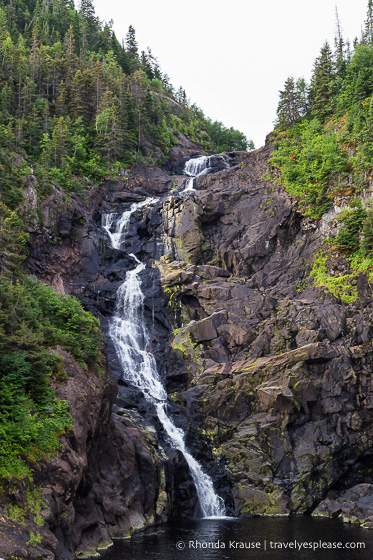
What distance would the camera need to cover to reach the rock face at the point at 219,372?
30891mm

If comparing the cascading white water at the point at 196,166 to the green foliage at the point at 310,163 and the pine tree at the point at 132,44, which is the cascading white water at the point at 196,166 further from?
the pine tree at the point at 132,44

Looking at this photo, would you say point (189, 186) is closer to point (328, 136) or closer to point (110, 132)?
point (110, 132)

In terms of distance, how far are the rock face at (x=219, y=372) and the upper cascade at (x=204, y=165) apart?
1506 centimetres

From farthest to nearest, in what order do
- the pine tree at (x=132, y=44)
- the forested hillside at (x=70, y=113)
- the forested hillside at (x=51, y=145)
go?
the pine tree at (x=132, y=44), the forested hillside at (x=70, y=113), the forested hillside at (x=51, y=145)

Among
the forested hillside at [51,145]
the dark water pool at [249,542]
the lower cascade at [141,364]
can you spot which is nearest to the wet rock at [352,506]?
the dark water pool at [249,542]

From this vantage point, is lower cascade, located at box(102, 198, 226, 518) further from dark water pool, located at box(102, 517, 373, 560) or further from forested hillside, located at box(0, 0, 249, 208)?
forested hillside, located at box(0, 0, 249, 208)

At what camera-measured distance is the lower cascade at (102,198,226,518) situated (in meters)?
37.7

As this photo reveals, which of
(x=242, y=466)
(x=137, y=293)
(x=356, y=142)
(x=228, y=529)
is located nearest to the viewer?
(x=228, y=529)

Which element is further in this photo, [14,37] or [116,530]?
[14,37]

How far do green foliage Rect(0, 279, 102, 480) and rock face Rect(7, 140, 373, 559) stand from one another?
1442mm

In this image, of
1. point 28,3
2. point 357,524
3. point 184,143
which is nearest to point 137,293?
point 357,524

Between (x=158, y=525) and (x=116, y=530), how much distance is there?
14.6 feet

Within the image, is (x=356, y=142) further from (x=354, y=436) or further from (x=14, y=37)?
(x=14, y=37)

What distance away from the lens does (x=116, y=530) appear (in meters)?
29.2
